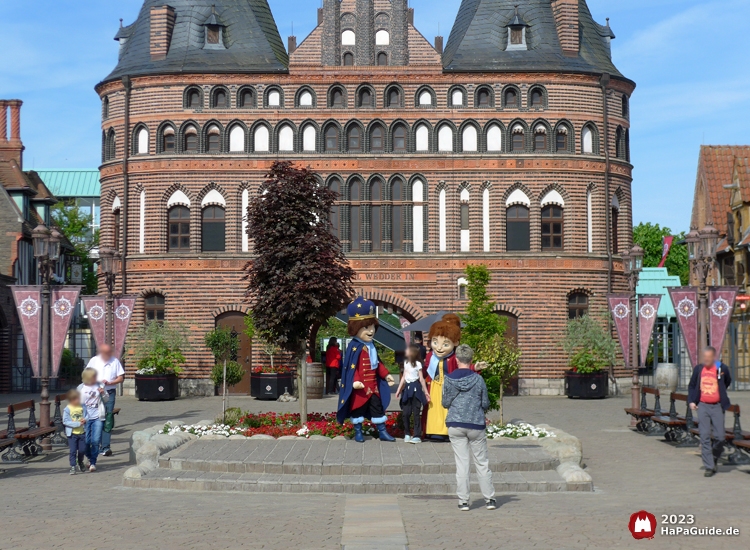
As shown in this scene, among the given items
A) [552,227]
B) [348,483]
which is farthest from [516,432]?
[552,227]

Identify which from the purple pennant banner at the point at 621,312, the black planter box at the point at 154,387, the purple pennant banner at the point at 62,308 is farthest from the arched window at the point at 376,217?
the purple pennant banner at the point at 62,308

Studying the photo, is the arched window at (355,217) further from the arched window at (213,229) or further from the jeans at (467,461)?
the jeans at (467,461)

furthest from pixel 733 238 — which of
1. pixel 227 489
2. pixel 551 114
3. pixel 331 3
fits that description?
pixel 227 489

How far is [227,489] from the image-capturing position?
14156 millimetres

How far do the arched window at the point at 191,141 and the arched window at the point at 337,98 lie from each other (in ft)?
15.7

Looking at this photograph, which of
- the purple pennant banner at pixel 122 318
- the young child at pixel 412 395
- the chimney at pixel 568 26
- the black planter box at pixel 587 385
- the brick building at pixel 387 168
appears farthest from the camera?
the chimney at pixel 568 26

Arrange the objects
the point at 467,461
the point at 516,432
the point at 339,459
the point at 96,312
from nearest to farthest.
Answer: the point at 467,461 < the point at 339,459 < the point at 516,432 < the point at 96,312

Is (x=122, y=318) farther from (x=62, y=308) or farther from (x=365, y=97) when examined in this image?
(x=365, y=97)

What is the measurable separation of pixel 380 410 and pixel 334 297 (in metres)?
2.98

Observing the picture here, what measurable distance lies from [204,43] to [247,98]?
2.81 meters

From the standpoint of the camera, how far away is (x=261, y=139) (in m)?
37.2

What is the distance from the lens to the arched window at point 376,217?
3712 cm

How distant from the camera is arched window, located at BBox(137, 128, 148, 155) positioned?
37594 millimetres

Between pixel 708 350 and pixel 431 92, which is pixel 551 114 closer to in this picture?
pixel 431 92
